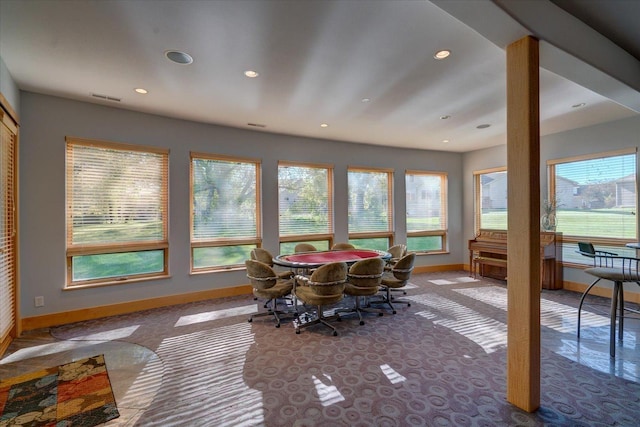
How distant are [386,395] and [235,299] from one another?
3319 mm

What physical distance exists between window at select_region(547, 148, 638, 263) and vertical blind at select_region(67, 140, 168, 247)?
23.8 ft

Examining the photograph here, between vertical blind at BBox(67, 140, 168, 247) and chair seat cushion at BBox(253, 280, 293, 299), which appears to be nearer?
chair seat cushion at BBox(253, 280, 293, 299)

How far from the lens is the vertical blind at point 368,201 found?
6340 millimetres

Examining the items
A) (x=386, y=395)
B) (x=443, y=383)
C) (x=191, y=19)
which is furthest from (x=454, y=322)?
(x=191, y=19)

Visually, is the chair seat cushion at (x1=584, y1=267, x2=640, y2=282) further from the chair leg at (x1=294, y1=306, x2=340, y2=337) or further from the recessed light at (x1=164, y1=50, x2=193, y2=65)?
the recessed light at (x1=164, y1=50, x2=193, y2=65)

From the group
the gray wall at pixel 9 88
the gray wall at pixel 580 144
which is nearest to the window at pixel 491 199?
the gray wall at pixel 580 144

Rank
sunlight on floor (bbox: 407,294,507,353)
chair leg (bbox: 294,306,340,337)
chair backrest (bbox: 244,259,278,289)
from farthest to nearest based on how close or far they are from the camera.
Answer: chair backrest (bbox: 244,259,278,289), chair leg (bbox: 294,306,340,337), sunlight on floor (bbox: 407,294,507,353)

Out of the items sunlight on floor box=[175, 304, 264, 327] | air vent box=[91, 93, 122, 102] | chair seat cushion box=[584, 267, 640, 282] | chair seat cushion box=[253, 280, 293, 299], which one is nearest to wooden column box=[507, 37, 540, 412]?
chair seat cushion box=[584, 267, 640, 282]

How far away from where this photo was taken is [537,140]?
204 cm

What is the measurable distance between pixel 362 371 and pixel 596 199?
17.7ft

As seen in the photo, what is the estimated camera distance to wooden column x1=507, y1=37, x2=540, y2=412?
78.3 inches

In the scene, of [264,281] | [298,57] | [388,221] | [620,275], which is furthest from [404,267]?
[298,57]

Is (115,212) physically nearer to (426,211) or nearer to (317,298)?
(317,298)

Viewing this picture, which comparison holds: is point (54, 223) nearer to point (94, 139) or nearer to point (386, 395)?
point (94, 139)
